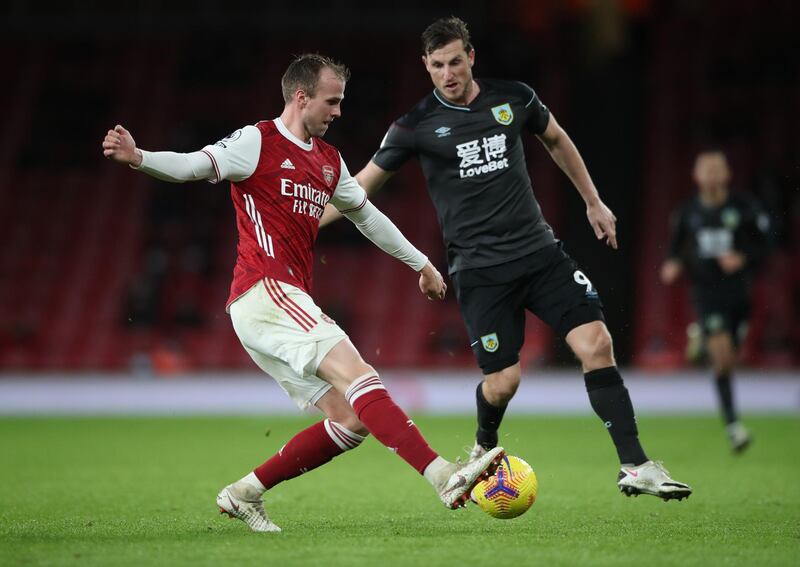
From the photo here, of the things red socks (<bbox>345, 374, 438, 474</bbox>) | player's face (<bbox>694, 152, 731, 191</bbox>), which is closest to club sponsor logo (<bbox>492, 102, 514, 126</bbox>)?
red socks (<bbox>345, 374, 438, 474</bbox>)

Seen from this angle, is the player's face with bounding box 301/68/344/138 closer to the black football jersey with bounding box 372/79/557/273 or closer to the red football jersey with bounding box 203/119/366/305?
the red football jersey with bounding box 203/119/366/305

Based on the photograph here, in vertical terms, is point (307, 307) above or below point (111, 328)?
above


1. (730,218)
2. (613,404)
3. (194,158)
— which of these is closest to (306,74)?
(194,158)

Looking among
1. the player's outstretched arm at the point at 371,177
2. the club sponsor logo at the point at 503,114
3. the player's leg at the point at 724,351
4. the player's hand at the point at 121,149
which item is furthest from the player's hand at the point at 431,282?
the player's leg at the point at 724,351

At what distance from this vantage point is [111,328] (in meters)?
19.7

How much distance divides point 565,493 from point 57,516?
284 centimetres

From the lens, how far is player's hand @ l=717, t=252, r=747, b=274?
972 cm

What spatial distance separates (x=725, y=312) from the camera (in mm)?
9953

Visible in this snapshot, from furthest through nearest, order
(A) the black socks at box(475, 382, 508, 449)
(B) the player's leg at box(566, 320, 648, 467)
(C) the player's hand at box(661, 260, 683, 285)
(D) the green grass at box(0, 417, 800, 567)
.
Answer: (C) the player's hand at box(661, 260, 683, 285) < (A) the black socks at box(475, 382, 508, 449) < (B) the player's leg at box(566, 320, 648, 467) < (D) the green grass at box(0, 417, 800, 567)

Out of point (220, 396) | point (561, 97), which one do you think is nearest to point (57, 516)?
point (220, 396)

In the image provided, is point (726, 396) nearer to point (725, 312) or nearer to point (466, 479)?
point (725, 312)

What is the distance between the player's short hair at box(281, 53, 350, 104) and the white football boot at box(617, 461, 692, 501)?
224 cm

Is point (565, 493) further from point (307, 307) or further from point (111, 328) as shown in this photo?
point (111, 328)

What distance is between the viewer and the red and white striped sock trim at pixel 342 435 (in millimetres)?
5449
